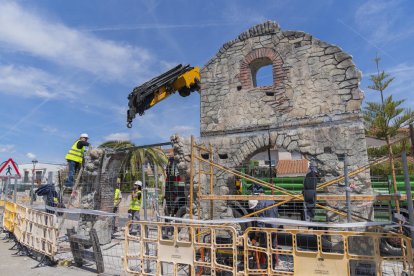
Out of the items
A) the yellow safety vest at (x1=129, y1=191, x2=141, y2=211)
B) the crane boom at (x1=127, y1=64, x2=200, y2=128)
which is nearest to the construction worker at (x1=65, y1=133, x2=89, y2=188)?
the crane boom at (x1=127, y1=64, x2=200, y2=128)

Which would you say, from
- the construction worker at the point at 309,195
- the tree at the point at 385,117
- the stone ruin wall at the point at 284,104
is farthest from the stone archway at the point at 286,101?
the tree at the point at 385,117

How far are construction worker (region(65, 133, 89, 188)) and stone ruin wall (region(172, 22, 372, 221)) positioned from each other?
3.35 meters

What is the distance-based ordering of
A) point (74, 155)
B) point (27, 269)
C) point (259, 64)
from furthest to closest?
point (74, 155)
point (259, 64)
point (27, 269)

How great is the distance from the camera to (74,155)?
8523mm

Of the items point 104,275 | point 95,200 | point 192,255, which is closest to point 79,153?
point 95,200

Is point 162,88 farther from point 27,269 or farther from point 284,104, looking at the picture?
point 27,269

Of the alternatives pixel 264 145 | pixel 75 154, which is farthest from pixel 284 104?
pixel 75 154

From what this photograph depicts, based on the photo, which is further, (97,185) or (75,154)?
(97,185)

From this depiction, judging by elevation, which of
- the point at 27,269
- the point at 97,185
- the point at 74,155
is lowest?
the point at 27,269

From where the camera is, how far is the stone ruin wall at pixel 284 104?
643 centimetres

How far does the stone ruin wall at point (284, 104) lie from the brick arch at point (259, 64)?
2 cm

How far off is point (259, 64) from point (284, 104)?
1514 millimetres

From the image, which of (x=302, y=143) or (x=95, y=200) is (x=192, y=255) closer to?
(x=302, y=143)

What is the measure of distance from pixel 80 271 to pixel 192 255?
2.88 metres
